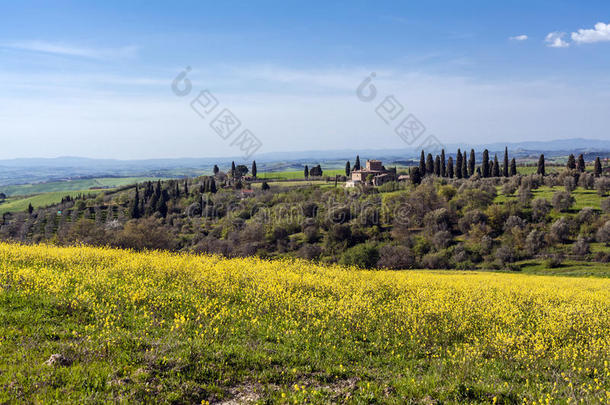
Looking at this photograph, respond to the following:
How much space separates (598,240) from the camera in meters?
64.6

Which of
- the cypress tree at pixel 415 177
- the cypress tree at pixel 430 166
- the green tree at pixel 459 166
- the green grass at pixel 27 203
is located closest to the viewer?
the cypress tree at pixel 415 177

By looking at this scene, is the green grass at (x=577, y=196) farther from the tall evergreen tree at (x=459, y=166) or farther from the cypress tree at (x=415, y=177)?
the cypress tree at (x=415, y=177)

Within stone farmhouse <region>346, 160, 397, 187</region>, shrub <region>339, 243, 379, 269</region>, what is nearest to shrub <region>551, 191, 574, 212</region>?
shrub <region>339, 243, 379, 269</region>

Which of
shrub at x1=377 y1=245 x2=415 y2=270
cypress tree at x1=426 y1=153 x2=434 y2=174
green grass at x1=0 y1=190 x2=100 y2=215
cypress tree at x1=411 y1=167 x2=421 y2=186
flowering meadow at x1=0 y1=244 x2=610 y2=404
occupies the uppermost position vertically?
cypress tree at x1=426 y1=153 x2=434 y2=174

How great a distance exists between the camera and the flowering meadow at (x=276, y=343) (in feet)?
26.6

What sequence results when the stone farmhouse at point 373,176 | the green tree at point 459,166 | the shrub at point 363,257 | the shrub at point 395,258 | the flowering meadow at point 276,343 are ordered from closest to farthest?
the flowering meadow at point 276,343 → the shrub at point 395,258 → the shrub at point 363,257 → the green tree at point 459,166 → the stone farmhouse at point 373,176

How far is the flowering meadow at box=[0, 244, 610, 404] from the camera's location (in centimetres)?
809

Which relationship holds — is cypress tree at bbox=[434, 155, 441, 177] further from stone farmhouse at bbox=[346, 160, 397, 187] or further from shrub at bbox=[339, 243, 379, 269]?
shrub at bbox=[339, 243, 379, 269]

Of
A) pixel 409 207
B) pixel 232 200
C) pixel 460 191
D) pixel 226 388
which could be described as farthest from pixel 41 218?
pixel 226 388

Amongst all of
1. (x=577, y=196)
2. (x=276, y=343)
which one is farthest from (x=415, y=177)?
(x=276, y=343)

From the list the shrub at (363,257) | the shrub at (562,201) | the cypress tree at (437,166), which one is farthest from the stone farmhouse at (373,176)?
the shrub at (363,257)

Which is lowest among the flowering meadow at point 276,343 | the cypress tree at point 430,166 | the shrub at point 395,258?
the shrub at point 395,258

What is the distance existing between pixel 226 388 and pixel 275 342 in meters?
2.82

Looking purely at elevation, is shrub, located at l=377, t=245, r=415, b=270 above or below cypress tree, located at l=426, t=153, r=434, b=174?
below
